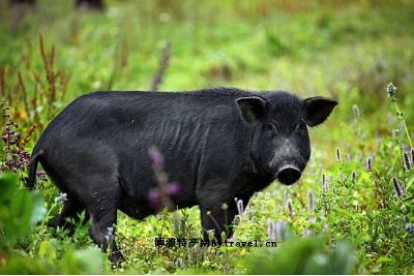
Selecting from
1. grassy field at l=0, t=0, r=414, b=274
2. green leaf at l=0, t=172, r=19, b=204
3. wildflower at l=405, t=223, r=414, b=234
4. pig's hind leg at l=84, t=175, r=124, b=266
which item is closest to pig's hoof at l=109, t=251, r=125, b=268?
pig's hind leg at l=84, t=175, r=124, b=266

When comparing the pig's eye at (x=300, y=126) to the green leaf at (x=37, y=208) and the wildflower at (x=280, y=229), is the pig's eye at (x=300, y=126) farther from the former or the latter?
the green leaf at (x=37, y=208)

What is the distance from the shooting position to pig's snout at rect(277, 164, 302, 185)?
3744mm

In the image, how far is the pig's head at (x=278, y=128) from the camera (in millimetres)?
3854

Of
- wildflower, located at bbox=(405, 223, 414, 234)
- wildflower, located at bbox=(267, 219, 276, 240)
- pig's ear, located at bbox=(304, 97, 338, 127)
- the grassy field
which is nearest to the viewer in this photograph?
the grassy field

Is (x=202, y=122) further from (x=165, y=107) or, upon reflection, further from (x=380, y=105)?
(x=380, y=105)

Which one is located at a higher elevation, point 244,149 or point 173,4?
point 173,4

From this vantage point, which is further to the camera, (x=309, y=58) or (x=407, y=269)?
(x=309, y=58)

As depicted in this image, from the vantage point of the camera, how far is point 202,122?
4.23 meters

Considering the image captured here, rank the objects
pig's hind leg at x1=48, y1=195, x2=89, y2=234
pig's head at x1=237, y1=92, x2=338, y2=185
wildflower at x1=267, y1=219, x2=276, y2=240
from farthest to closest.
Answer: pig's hind leg at x1=48, y1=195, x2=89, y2=234, pig's head at x1=237, y1=92, x2=338, y2=185, wildflower at x1=267, y1=219, x2=276, y2=240

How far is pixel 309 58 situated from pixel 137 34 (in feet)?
10.7

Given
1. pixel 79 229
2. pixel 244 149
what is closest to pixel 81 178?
pixel 79 229

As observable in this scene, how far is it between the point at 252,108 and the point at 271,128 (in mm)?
170

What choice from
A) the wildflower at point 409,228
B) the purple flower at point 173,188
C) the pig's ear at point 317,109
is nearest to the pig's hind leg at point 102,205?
the purple flower at point 173,188

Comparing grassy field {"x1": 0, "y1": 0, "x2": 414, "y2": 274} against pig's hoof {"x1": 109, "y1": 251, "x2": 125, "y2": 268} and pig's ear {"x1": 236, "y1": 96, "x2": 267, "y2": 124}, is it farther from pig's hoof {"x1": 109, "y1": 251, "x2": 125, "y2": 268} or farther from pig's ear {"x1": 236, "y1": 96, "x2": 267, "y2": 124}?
pig's ear {"x1": 236, "y1": 96, "x2": 267, "y2": 124}
